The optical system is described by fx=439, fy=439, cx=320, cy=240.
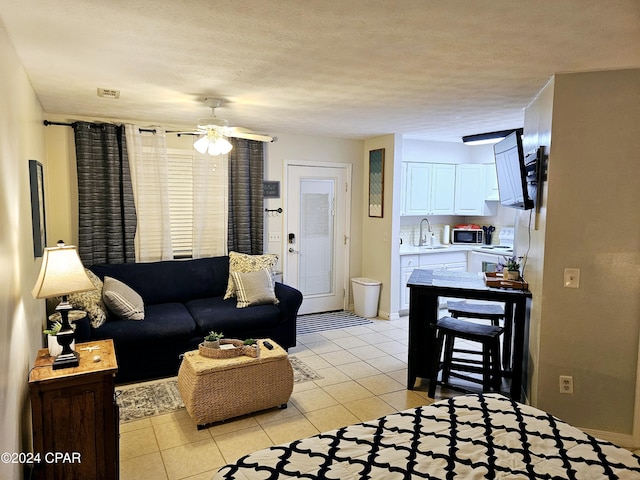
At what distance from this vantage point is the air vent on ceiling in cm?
333

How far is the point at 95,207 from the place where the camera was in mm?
4418

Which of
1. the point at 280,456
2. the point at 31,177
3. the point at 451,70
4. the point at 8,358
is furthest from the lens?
the point at 31,177

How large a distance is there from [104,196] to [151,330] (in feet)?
5.17

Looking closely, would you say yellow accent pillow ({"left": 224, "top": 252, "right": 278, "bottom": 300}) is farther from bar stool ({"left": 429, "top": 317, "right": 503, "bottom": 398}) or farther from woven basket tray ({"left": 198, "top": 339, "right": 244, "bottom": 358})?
bar stool ({"left": 429, "top": 317, "right": 503, "bottom": 398})

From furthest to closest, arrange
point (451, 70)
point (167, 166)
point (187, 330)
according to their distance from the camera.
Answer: point (167, 166) → point (187, 330) → point (451, 70)

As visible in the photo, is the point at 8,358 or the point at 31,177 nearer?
the point at 8,358

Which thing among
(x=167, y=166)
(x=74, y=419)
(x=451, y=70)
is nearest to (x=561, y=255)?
(x=451, y=70)

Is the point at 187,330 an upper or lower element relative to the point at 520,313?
lower

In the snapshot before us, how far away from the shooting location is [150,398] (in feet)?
11.7

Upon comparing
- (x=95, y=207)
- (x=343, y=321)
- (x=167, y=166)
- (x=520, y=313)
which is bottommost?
(x=343, y=321)

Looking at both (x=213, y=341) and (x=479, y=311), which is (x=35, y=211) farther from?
(x=479, y=311)

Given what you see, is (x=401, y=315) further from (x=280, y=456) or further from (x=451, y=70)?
(x=280, y=456)

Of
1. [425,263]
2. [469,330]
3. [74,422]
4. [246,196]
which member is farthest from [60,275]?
[425,263]

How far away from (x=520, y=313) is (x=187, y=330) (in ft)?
9.17
